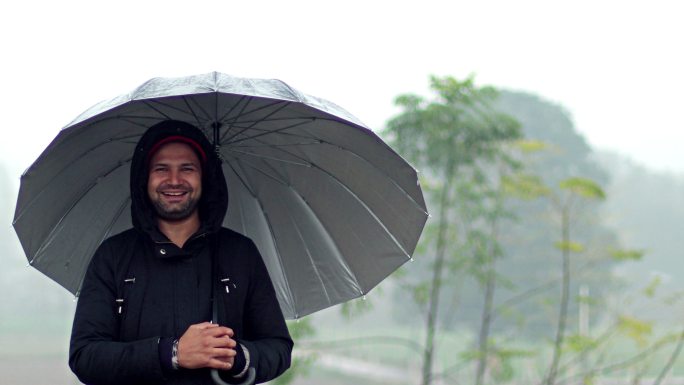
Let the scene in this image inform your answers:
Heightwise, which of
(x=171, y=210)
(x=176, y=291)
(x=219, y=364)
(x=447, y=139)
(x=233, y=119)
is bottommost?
(x=219, y=364)

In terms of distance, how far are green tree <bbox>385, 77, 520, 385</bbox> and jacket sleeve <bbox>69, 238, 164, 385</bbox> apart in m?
7.44

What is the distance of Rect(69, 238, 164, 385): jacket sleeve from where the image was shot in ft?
6.25

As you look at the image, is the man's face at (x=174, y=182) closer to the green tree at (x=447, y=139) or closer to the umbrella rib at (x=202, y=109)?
the umbrella rib at (x=202, y=109)

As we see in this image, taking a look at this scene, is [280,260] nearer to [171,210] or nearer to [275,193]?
[275,193]

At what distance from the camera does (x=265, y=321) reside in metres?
2.14

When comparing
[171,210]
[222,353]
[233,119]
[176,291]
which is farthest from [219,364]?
[233,119]

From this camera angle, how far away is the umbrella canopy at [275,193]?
91.8 inches

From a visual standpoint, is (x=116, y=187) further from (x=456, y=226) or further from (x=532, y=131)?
(x=532, y=131)

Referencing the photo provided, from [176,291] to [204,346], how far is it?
0.64ft

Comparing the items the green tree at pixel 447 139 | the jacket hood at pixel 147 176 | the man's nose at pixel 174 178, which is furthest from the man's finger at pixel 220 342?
the green tree at pixel 447 139

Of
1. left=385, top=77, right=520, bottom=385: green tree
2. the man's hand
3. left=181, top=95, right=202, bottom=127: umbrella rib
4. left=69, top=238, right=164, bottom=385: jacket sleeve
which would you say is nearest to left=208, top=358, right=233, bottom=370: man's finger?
the man's hand

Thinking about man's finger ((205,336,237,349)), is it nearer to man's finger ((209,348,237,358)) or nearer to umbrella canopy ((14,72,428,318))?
man's finger ((209,348,237,358))

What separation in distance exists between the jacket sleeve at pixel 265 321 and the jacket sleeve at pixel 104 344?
10.3 inches

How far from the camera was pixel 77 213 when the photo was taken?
8.16 feet
